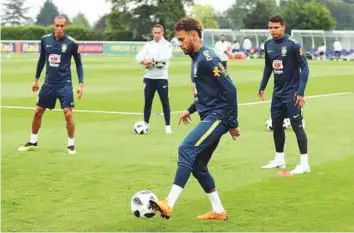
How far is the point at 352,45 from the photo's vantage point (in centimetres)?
7700

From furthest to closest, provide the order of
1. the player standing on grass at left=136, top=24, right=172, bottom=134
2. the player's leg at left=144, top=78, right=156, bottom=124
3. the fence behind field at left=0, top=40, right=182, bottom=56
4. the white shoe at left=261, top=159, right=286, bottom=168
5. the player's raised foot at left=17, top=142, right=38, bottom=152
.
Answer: the fence behind field at left=0, top=40, right=182, bottom=56 → the player's leg at left=144, top=78, right=156, bottom=124 → the player standing on grass at left=136, top=24, right=172, bottom=134 → the player's raised foot at left=17, top=142, right=38, bottom=152 → the white shoe at left=261, top=159, right=286, bottom=168

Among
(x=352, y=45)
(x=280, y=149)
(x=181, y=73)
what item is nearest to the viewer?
(x=280, y=149)

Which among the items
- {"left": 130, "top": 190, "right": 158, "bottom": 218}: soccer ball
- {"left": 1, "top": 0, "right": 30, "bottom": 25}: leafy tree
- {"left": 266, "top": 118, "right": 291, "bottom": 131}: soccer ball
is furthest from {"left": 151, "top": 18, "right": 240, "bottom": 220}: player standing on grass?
{"left": 1, "top": 0, "right": 30, "bottom": 25}: leafy tree

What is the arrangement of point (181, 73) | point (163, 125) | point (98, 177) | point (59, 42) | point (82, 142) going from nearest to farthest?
point (98, 177) < point (59, 42) < point (82, 142) < point (163, 125) < point (181, 73)

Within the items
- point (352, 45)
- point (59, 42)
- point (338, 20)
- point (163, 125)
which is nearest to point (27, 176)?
point (59, 42)

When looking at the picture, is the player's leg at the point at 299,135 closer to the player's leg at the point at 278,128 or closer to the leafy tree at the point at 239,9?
the player's leg at the point at 278,128

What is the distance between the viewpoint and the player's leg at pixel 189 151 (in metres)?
7.90

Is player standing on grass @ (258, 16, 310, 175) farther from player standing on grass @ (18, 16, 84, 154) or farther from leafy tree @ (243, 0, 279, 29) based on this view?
leafy tree @ (243, 0, 279, 29)

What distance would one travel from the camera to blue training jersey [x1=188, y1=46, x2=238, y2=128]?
26.7 feet

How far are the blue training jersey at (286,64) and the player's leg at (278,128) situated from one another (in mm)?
156

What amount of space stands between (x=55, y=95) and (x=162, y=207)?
621cm

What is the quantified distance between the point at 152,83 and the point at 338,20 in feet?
384

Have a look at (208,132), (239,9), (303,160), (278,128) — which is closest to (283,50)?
(278,128)

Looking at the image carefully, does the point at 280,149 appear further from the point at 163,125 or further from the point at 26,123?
the point at 26,123
